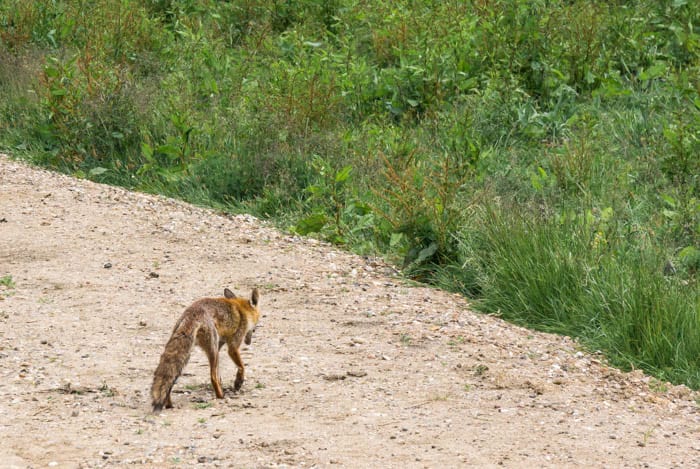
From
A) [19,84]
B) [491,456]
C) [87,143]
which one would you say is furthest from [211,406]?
[19,84]

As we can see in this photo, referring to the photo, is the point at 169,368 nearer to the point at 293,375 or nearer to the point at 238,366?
the point at 238,366

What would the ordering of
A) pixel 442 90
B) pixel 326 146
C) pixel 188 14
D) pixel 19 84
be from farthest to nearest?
pixel 188 14 → pixel 19 84 → pixel 442 90 → pixel 326 146

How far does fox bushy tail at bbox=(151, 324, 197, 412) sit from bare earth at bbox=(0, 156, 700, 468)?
12 centimetres

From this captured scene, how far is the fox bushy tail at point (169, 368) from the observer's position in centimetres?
552

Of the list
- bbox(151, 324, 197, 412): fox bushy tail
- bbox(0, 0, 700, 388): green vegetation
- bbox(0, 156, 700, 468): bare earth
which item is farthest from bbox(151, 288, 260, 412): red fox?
bbox(0, 0, 700, 388): green vegetation

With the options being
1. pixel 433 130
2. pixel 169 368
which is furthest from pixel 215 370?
pixel 433 130

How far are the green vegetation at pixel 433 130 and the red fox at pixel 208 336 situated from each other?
7.30 ft

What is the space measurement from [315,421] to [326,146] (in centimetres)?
543

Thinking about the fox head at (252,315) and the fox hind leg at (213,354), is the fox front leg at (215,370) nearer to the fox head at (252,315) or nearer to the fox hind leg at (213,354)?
the fox hind leg at (213,354)

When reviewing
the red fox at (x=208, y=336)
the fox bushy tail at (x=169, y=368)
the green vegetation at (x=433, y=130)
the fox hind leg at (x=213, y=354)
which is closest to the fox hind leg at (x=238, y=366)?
the red fox at (x=208, y=336)

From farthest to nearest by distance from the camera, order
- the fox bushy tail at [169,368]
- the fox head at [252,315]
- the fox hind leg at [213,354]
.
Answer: the fox head at [252,315]
the fox hind leg at [213,354]
the fox bushy tail at [169,368]

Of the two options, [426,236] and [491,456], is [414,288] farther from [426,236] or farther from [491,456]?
[491,456]

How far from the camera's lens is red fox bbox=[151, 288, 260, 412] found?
5535mm

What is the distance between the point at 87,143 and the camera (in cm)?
1172
